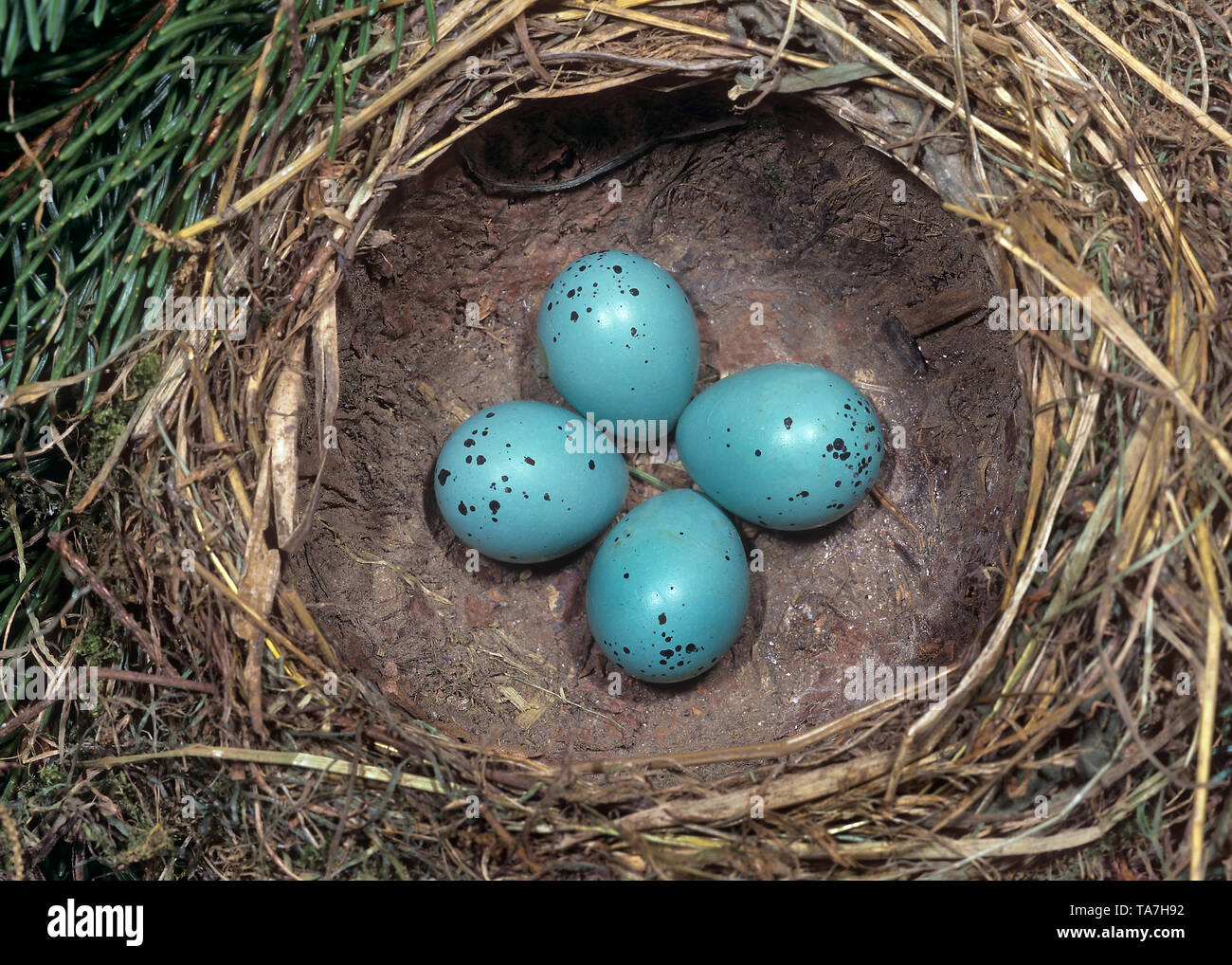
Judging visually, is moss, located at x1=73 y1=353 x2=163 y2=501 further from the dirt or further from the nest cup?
the dirt

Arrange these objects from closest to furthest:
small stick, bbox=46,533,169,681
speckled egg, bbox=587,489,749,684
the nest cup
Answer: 1. the nest cup
2. small stick, bbox=46,533,169,681
3. speckled egg, bbox=587,489,749,684

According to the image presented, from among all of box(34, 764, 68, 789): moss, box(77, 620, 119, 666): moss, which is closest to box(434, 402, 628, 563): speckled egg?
box(77, 620, 119, 666): moss

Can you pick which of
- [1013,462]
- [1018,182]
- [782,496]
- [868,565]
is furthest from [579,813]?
[1018,182]

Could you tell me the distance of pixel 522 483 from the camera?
6.23 ft

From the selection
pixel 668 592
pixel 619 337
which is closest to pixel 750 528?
pixel 668 592

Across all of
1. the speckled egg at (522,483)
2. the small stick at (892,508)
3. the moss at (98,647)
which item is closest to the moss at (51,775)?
the moss at (98,647)

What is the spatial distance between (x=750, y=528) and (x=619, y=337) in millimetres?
580

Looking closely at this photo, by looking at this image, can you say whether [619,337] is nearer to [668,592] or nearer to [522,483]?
[522,483]

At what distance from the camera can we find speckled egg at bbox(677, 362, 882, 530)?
6.16ft

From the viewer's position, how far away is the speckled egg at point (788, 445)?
6.16ft

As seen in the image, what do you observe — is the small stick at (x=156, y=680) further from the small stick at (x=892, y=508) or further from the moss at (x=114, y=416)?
the small stick at (x=892, y=508)

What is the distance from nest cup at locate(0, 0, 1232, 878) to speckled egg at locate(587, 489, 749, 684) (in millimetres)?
182

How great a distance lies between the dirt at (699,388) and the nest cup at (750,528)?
10 mm
